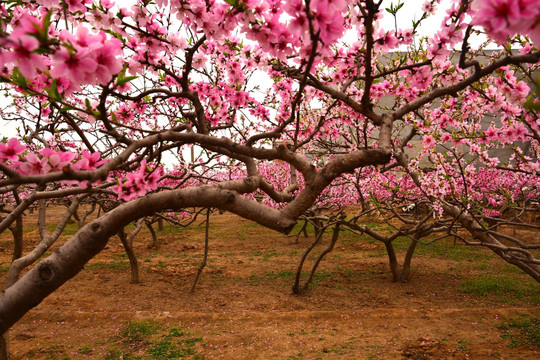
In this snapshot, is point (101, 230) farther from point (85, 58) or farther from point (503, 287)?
point (503, 287)

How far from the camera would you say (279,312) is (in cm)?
570

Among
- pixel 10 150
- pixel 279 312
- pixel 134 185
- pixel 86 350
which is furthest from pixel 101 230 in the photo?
pixel 279 312

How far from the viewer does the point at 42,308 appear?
602 cm

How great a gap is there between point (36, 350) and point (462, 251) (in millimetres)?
11013

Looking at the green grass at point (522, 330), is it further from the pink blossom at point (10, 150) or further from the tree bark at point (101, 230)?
the pink blossom at point (10, 150)

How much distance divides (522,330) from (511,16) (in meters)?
5.74

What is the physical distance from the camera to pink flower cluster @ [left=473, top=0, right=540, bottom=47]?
88 centimetres

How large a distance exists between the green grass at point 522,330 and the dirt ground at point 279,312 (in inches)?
1.3

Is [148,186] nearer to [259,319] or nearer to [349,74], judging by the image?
[349,74]

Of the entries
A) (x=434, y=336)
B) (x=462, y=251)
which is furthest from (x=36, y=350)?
(x=462, y=251)

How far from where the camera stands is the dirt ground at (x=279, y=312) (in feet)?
15.1

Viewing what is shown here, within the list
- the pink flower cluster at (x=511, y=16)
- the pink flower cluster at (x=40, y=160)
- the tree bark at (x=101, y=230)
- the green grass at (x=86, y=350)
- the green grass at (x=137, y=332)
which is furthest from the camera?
the green grass at (x=137, y=332)

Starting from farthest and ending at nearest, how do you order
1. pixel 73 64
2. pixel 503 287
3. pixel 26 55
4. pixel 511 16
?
pixel 503 287, pixel 73 64, pixel 26 55, pixel 511 16

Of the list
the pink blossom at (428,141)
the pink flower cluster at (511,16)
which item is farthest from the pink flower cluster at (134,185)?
the pink blossom at (428,141)
